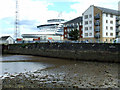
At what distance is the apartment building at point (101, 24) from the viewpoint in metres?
56.8

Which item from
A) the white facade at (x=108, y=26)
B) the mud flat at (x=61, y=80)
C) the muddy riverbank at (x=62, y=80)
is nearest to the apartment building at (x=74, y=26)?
the white facade at (x=108, y=26)

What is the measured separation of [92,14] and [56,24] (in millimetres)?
45066

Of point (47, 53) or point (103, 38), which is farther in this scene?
point (103, 38)

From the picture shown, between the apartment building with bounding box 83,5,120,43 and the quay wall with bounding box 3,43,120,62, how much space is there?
2240 cm

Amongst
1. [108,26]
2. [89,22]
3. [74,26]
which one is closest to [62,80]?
[108,26]

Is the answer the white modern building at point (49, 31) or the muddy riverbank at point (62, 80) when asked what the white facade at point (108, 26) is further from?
the muddy riverbank at point (62, 80)

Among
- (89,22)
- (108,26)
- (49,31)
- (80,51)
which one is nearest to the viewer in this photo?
(80,51)

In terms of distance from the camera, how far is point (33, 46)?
47.3m

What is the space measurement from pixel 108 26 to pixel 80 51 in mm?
29087

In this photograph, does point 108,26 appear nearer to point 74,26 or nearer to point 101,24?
point 101,24

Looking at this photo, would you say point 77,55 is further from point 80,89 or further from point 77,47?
point 80,89

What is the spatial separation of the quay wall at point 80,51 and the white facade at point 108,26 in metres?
25.2

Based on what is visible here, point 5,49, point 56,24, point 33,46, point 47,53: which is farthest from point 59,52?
point 56,24

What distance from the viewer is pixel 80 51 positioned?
111 feet
